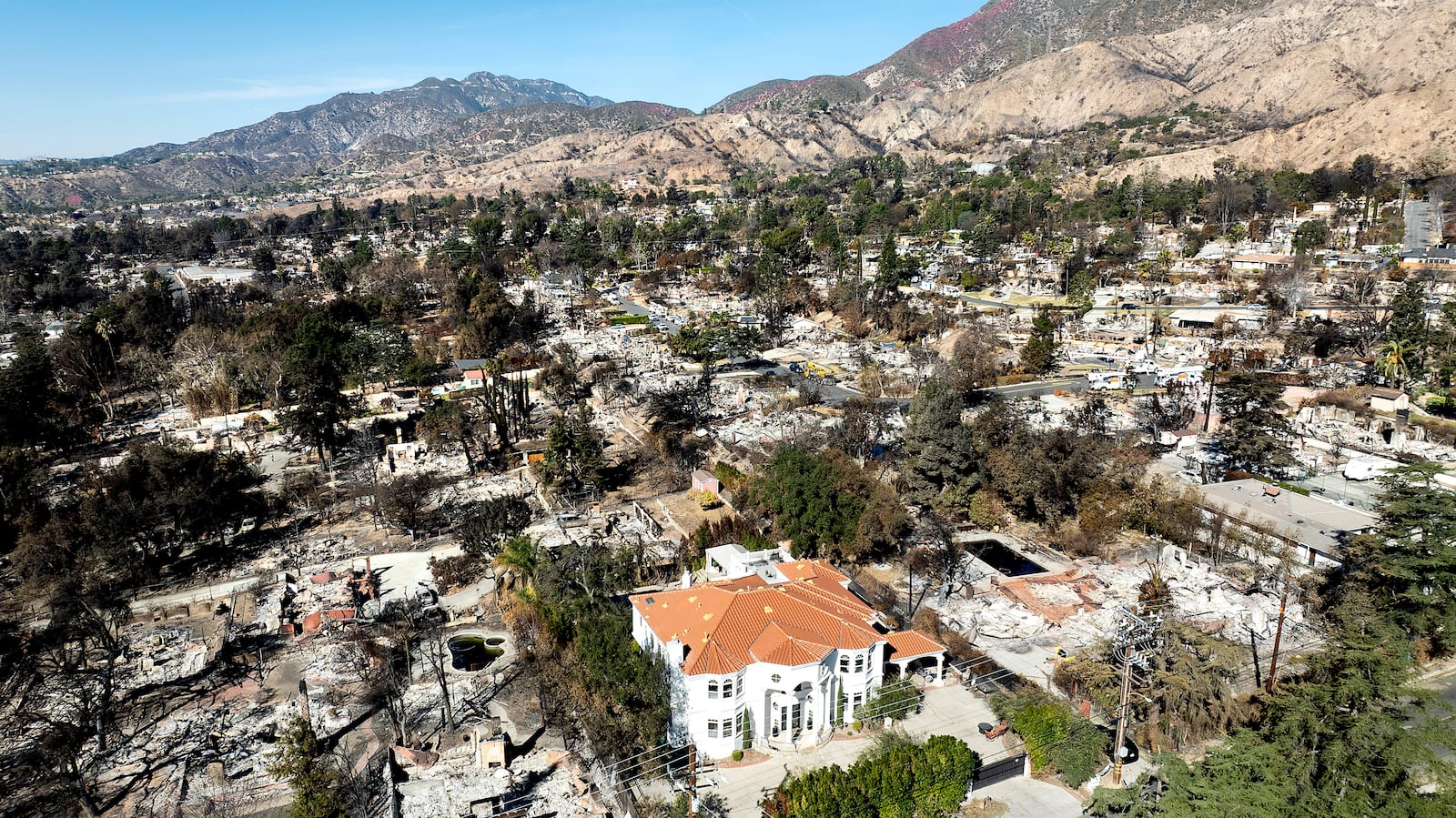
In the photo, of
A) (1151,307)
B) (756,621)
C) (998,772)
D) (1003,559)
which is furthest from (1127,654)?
(1151,307)

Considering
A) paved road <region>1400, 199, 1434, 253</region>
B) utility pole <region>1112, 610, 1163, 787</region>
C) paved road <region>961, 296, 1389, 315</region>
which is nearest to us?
utility pole <region>1112, 610, 1163, 787</region>

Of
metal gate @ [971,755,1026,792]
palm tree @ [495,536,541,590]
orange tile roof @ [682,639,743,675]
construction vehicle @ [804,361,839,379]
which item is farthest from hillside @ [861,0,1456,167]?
orange tile roof @ [682,639,743,675]

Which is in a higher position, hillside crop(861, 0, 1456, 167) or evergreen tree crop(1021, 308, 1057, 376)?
hillside crop(861, 0, 1456, 167)

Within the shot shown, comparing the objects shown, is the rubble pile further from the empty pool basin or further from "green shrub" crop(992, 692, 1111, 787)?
"green shrub" crop(992, 692, 1111, 787)

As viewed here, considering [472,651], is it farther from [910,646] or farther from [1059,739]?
[1059,739]

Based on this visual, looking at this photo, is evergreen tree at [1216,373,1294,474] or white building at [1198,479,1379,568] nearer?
white building at [1198,479,1379,568]

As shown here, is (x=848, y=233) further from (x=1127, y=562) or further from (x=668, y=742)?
(x=668, y=742)
